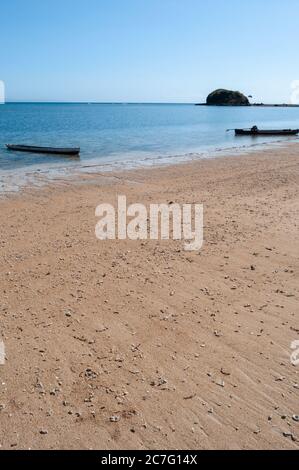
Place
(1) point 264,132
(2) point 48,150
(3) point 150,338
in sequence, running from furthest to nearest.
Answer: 1. (1) point 264,132
2. (2) point 48,150
3. (3) point 150,338

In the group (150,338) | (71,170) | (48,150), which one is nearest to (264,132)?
(48,150)

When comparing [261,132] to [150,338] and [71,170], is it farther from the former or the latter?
[150,338]

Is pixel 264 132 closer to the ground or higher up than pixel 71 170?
higher up

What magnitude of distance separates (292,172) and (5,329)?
17.3 meters

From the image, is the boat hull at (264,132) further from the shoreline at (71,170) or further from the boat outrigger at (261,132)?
the shoreline at (71,170)

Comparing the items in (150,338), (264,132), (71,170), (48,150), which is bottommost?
(150,338)

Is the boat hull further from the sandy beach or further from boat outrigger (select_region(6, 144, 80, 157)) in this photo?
the sandy beach

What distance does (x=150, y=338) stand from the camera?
225 inches
